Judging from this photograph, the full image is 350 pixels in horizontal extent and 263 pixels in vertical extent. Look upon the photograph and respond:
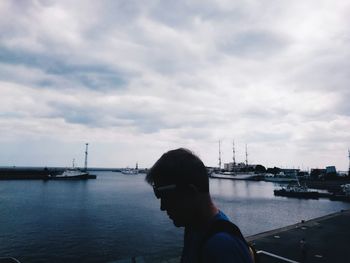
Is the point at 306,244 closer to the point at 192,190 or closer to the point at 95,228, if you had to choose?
the point at 192,190

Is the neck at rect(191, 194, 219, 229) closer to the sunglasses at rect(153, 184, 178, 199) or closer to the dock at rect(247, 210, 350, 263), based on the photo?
the sunglasses at rect(153, 184, 178, 199)

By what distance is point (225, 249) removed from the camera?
1.51m

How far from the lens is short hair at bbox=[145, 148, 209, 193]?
73.6 inches

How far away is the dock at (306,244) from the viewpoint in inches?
665

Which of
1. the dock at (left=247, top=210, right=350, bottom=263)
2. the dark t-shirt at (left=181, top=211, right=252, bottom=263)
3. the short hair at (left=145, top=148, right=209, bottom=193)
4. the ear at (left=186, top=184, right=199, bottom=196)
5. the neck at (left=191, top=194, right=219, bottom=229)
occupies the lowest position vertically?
the dock at (left=247, top=210, right=350, bottom=263)

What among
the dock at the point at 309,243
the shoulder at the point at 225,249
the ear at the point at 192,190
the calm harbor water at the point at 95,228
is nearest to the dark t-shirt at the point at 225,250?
the shoulder at the point at 225,249

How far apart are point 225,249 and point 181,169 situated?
542 mm

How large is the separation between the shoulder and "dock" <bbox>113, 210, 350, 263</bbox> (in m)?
14.2

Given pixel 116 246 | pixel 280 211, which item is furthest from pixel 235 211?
→ pixel 116 246

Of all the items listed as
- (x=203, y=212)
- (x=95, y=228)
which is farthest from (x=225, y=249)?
(x=95, y=228)

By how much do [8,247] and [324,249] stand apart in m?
28.1

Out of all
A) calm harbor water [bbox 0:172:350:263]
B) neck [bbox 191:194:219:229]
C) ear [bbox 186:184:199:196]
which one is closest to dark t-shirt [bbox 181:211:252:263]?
neck [bbox 191:194:219:229]

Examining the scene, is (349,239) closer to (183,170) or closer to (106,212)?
(183,170)

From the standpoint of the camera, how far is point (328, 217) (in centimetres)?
3453
